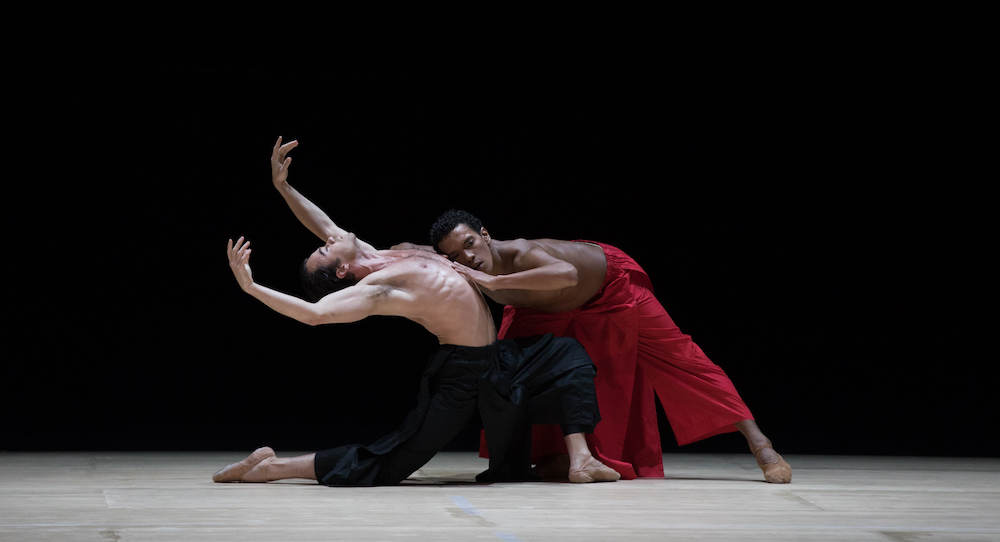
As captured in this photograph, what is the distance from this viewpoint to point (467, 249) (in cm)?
336

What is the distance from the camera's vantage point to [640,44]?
15.7ft

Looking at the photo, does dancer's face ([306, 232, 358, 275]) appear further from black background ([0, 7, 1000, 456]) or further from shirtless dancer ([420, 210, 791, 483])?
black background ([0, 7, 1000, 456])

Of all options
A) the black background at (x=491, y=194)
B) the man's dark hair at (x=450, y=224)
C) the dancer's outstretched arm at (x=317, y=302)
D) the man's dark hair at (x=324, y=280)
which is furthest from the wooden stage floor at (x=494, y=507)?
the black background at (x=491, y=194)

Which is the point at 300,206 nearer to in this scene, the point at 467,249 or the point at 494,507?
the point at 467,249

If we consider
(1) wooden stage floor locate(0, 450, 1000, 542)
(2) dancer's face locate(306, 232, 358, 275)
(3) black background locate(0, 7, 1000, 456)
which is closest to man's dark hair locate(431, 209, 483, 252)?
(2) dancer's face locate(306, 232, 358, 275)

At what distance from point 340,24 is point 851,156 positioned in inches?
103

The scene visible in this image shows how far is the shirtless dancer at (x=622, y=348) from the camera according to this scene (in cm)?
344

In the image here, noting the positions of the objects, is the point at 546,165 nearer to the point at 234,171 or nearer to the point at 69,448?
the point at 234,171

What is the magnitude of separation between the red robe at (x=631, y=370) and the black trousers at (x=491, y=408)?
18cm

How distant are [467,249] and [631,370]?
73 cm

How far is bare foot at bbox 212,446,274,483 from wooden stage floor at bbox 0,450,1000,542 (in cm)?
5

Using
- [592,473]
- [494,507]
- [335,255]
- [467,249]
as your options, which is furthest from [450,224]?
[494,507]

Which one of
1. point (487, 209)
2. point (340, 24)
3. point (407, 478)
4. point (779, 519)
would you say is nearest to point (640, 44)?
point (487, 209)

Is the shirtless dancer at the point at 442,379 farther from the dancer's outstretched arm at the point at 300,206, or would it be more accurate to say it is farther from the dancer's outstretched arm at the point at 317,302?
the dancer's outstretched arm at the point at 300,206
